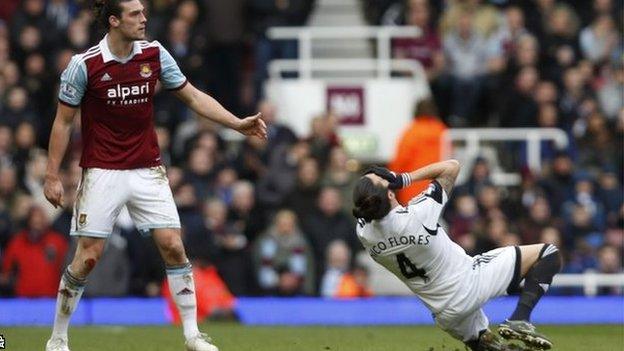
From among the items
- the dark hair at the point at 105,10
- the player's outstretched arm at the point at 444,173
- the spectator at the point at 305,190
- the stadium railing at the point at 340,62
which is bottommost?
the spectator at the point at 305,190

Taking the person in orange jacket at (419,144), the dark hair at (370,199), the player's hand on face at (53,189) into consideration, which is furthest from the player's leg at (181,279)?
the person in orange jacket at (419,144)

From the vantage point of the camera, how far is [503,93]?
899 inches

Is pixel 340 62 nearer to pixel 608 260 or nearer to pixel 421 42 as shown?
pixel 421 42

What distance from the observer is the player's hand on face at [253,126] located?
12.4 m

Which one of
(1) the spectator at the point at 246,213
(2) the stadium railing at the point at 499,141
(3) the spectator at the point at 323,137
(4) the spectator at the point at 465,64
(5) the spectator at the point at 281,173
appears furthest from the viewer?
(4) the spectator at the point at 465,64

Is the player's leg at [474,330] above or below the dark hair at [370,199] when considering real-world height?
below

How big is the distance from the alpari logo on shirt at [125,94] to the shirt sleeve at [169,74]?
0.96 ft

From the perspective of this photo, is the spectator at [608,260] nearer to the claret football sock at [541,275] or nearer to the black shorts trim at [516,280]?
the claret football sock at [541,275]

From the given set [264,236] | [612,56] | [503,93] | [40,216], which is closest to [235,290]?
[264,236]

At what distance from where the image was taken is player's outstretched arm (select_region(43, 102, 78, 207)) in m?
12.1

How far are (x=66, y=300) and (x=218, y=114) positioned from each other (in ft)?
5.77

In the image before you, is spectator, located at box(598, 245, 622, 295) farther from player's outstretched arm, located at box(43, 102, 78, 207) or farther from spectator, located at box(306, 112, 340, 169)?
player's outstretched arm, located at box(43, 102, 78, 207)

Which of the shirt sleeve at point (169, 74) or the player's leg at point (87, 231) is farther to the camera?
the shirt sleeve at point (169, 74)

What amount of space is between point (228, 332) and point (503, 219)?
17.3 feet
